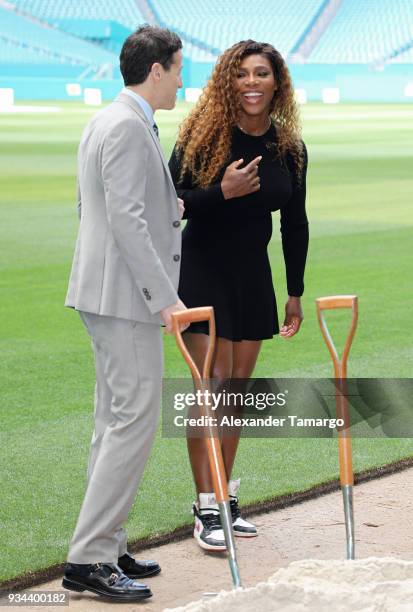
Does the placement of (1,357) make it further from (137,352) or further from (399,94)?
(399,94)

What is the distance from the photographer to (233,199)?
4.86 metres

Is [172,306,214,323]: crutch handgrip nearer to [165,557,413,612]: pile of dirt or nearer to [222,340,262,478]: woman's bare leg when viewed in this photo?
[165,557,413,612]: pile of dirt

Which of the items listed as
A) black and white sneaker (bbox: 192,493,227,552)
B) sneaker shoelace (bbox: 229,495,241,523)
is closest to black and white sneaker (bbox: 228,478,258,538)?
sneaker shoelace (bbox: 229,495,241,523)

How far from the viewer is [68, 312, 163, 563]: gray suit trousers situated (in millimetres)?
4207

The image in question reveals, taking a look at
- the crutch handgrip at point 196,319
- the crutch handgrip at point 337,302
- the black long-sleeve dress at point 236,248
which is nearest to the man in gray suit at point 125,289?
the crutch handgrip at point 196,319

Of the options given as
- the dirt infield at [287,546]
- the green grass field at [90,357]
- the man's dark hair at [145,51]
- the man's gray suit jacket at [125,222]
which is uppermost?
the man's dark hair at [145,51]

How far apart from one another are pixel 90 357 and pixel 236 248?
4.35m

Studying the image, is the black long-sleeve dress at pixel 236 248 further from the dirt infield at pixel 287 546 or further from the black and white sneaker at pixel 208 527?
the dirt infield at pixel 287 546

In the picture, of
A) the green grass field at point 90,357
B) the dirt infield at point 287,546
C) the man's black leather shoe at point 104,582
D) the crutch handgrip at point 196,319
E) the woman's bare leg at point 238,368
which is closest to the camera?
the crutch handgrip at point 196,319

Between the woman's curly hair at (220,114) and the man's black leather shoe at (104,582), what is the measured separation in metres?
1.50

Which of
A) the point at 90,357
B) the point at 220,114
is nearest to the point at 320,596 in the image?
the point at 220,114

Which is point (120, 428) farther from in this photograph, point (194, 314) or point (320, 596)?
point (320, 596)

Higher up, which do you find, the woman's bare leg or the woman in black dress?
the woman in black dress

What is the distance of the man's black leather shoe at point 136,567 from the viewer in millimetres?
4516
